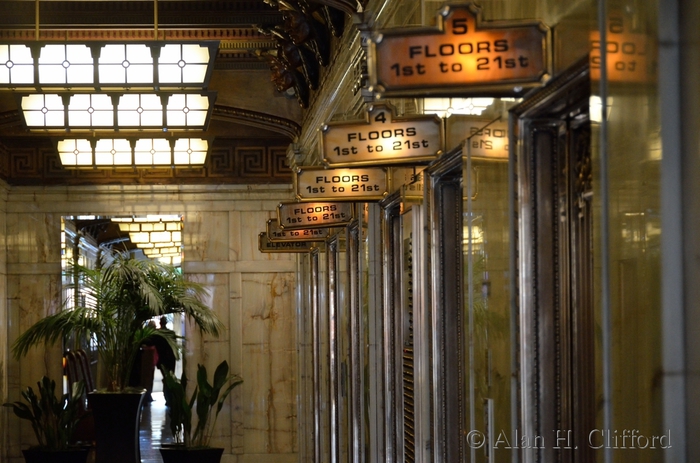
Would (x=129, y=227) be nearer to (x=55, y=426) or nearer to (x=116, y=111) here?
(x=55, y=426)

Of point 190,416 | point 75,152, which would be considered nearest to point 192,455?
point 190,416

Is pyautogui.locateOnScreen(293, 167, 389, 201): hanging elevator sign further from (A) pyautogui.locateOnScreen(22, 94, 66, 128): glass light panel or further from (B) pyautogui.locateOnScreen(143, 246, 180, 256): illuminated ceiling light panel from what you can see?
(B) pyautogui.locateOnScreen(143, 246, 180, 256): illuminated ceiling light panel

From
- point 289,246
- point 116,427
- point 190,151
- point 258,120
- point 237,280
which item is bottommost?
point 116,427

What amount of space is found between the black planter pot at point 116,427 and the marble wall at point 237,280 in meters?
2.93

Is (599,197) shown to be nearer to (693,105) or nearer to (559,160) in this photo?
(693,105)

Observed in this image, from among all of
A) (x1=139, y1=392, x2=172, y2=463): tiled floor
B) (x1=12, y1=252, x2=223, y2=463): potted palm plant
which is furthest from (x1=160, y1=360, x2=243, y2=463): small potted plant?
(x1=139, y1=392, x2=172, y2=463): tiled floor

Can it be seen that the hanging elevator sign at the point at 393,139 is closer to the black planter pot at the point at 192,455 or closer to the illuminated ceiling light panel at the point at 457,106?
the illuminated ceiling light panel at the point at 457,106

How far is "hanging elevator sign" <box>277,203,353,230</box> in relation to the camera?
28.1ft

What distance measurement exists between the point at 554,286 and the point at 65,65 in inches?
188

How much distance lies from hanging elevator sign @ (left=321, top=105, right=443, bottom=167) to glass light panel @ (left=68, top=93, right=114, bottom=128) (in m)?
4.22

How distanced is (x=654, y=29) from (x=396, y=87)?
0.95 m

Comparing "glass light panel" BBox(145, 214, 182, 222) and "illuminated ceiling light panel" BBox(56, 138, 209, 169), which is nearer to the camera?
"illuminated ceiling light panel" BBox(56, 138, 209, 169)

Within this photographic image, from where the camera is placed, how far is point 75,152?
38.4ft

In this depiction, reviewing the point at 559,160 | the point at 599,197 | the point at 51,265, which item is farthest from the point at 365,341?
the point at 51,265
